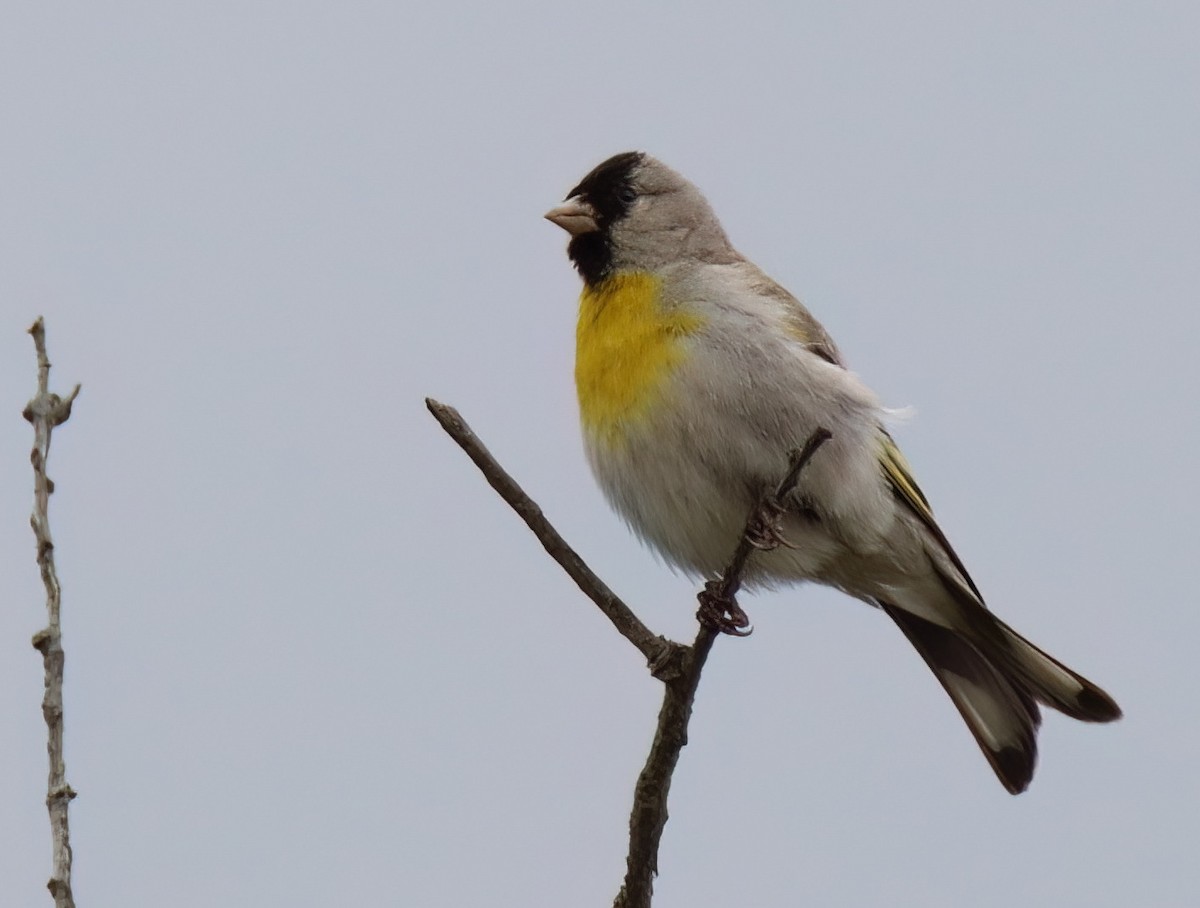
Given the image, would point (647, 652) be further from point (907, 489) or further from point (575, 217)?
point (575, 217)

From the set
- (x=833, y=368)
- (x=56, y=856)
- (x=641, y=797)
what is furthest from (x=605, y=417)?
(x=56, y=856)

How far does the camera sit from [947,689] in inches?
237

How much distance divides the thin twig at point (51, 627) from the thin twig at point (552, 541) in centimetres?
109

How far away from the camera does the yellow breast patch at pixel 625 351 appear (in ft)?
16.8

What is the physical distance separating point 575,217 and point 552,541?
6.88 feet

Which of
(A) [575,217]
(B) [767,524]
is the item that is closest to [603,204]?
(A) [575,217]

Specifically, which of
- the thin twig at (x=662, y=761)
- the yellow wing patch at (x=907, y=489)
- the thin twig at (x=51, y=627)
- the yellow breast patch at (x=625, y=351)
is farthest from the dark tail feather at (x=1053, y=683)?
the thin twig at (x=51, y=627)

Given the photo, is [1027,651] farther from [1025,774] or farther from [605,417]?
[605,417]

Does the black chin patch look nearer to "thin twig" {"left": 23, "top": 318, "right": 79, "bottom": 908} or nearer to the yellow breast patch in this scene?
the yellow breast patch

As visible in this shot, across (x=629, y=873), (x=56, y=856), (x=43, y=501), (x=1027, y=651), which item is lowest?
(x=56, y=856)

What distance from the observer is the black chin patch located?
5.73 m

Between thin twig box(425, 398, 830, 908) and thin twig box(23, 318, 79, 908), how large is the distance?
111 centimetres

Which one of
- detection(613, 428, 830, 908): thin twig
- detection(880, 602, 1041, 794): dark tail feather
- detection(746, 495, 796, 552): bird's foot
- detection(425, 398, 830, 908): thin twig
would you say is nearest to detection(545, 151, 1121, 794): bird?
detection(880, 602, 1041, 794): dark tail feather

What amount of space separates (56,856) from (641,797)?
5.72ft
